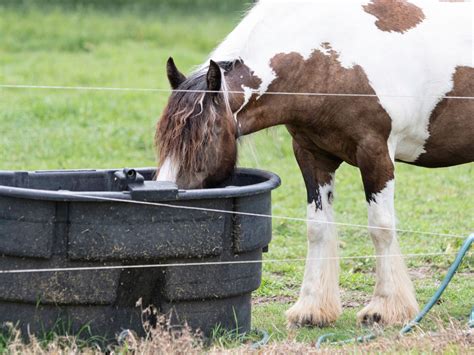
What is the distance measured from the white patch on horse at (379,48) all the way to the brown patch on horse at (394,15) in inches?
1.3

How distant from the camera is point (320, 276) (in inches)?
223

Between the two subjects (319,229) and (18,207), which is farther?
(319,229)

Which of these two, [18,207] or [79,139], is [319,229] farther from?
[79,139]

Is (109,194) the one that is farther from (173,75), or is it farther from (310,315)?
(310,315)

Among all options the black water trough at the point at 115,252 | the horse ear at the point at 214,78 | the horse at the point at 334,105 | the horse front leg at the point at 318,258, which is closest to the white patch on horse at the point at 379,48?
the horse at the point at 334,105

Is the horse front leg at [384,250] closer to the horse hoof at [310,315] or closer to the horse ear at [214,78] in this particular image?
the horse hoof at [310,315]

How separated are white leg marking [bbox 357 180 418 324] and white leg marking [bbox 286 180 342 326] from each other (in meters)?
0.21

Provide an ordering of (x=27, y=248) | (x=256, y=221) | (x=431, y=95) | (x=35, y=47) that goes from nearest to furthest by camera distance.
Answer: (x=27, y=248) < (x=256, y=221) < (x=431, y=95) < (x=35, y=47)

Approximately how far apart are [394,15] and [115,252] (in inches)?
84.5

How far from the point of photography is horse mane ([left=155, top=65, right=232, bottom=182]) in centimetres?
480

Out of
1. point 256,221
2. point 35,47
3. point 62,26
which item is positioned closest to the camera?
point 256,221

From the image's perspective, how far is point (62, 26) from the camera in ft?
53.7

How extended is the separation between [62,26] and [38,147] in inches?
259

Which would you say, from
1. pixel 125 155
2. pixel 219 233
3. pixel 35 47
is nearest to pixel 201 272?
pixel 219 233
